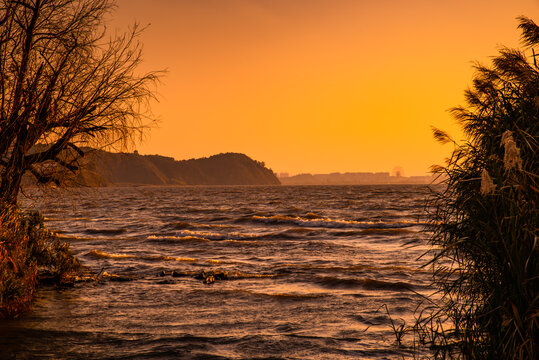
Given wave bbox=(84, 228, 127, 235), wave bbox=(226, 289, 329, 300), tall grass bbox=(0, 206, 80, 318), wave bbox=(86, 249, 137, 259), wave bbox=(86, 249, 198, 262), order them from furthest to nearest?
wave bbox=(84, 228, 127, 235), wave bbox=(86, 249, 137, 259), wave bbox=(86, 249, 198, 262), wave bbox=(226, 289, 329, 300), tall grass bbox=(0, 206, 80, 318)

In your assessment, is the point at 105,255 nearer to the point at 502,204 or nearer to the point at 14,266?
the point at 14,266

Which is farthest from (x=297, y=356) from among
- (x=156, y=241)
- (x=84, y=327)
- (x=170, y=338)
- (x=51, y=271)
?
(x=156, y=241)

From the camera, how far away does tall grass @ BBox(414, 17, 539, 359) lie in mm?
4250

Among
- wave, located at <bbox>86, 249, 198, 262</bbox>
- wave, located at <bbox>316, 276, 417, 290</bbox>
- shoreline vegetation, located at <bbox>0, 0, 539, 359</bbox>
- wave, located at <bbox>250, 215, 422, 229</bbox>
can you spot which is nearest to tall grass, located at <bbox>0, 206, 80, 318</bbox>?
shoreline vegetation, located at <bbox>0, 0, 539, 359</bbox>

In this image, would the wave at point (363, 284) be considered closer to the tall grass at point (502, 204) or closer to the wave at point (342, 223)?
the tall grass at point (502, 204)

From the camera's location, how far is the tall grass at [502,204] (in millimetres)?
4250

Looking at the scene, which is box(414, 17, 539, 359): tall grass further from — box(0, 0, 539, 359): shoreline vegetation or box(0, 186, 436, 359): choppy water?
box(0, 186, 436, 359): choppy water

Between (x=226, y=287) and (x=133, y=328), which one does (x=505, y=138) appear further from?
(x=226, y=287)

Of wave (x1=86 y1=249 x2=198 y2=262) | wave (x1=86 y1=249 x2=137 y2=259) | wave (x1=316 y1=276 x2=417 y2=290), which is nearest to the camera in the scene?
wave (x1=316 y1=276 x2=417 y2=290)

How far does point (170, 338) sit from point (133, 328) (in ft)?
3.59

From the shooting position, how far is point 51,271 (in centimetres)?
1312

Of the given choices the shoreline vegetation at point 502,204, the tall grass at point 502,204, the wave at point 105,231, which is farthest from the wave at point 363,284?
the wave at point 105,231

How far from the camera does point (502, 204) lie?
14.9 feet

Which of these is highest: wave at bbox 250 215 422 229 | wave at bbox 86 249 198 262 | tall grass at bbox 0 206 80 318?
tall grass at bbox 0 206 80 318
